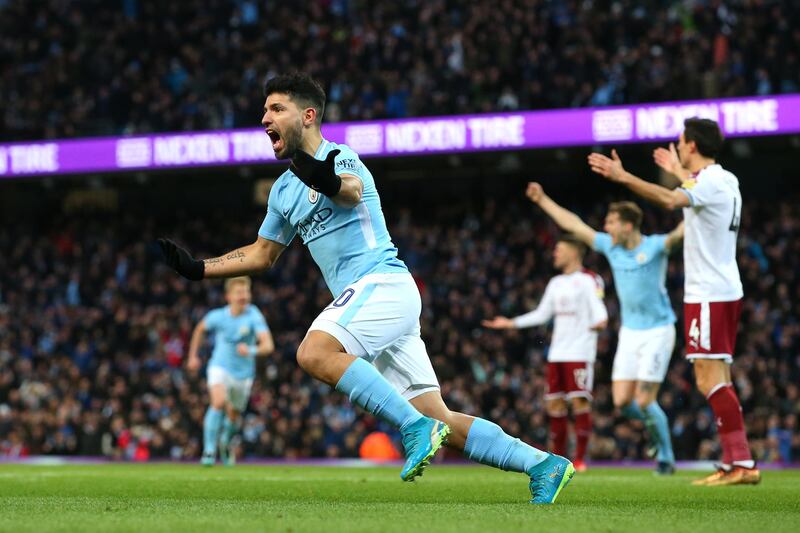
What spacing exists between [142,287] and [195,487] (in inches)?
736

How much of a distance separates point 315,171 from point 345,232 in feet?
2.06

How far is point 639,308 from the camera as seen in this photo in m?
11.2

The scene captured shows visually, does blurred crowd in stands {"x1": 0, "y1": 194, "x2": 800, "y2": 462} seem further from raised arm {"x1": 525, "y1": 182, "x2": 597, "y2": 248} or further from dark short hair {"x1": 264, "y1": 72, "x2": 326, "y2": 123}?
dark short hair {"x1": 264, "y1": 72, "x2": 326, "y2": 123}

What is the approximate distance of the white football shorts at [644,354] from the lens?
36.4 ft

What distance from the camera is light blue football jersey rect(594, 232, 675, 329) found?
36.6 ft

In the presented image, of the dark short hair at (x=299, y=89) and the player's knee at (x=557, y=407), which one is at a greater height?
the dark short hair at (x=299, y=89)

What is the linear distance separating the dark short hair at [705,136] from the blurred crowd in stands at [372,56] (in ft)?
40.8

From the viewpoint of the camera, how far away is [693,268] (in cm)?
888

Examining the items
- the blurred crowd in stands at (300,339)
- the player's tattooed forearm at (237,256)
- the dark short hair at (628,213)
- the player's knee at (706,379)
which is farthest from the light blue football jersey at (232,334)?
the player's tattooed forearm at (237,256)

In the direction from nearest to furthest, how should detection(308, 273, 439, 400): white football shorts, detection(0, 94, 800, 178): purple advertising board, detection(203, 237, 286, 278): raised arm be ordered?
1. detection(308, 273, 439, 400): white football shorts
2. detection(203, 237, 286, 278): raised arm
3. detection(0, 94, 800, 178): purple advertising board

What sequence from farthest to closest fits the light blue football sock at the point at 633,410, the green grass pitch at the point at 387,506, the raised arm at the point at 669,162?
the light blue football sock at the point at 633,410 → the raised arm at the point at 669,162 → the green grass pitch at the point at 387,506

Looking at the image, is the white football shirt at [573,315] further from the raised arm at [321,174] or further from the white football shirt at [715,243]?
the raised arm at [321,174]

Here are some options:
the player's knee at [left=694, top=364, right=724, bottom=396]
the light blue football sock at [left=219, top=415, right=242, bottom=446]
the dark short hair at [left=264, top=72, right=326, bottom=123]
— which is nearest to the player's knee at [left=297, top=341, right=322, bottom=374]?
the dark short hair at [left=264, top=72, right=326, bottom=123]

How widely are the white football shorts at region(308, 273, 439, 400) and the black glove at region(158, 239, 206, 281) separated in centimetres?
73
